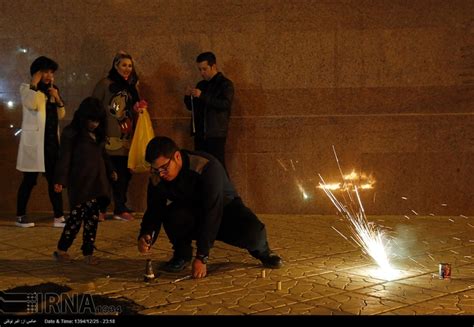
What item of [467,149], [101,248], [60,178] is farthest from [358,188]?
[60,178]

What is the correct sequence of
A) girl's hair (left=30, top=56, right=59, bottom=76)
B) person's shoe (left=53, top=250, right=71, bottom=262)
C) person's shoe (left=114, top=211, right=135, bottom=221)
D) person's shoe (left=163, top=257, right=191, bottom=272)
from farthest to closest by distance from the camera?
person's shoe (left=114, top=211, right=135, bottom=221), girl's hair (left=30, top=56, right=59, bottom=76), person's shoe (left=53, top=250, right=71, bottom=262), person's shoe (left=163, top=257, right=191, bottom=272)

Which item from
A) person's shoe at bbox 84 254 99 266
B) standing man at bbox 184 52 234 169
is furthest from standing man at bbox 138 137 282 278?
standing man at bbox 184 52 234 169

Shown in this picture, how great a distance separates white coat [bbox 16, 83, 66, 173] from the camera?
7.64 meters

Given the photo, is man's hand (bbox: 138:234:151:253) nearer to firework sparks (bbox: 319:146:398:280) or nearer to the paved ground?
the paved ground

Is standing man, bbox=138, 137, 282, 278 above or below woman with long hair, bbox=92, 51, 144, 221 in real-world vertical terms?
below

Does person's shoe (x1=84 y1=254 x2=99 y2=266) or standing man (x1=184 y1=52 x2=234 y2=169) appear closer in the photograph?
person's shoe (x1=84 y1=254 x2=99 y2=266)

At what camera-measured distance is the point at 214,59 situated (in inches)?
309

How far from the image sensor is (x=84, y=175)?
5.88 metres

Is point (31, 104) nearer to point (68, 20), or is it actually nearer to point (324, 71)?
point (68, 20)

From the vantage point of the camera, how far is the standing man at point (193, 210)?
16.4 ft

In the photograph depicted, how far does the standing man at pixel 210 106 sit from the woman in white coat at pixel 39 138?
59.9 inches

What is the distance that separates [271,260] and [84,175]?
5.66 feet

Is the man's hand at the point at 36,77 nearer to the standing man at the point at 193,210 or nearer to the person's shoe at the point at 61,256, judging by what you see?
the person's shoe at the point at 61,256

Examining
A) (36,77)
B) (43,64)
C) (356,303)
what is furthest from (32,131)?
(356,303)
